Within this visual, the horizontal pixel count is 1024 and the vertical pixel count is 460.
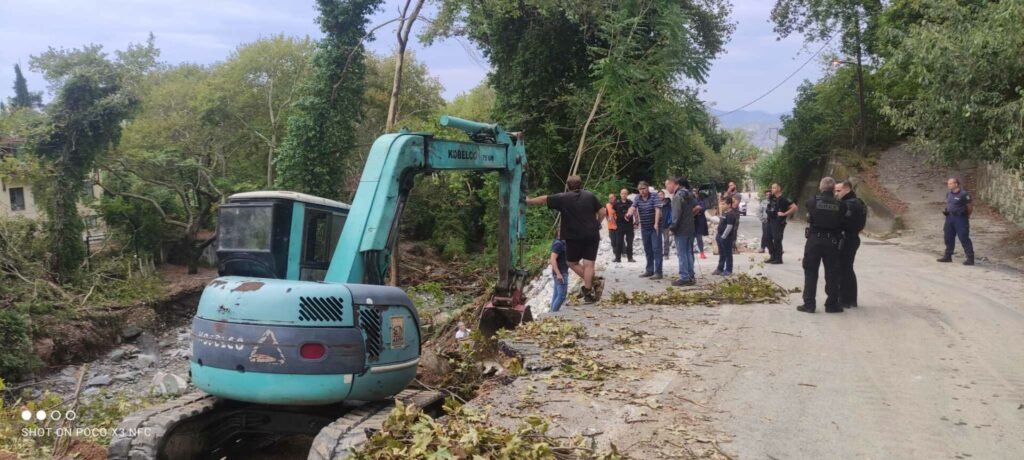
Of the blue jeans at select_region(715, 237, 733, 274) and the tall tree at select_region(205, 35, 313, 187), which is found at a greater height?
the tall tree at select_region(205, 35, 313, 187)

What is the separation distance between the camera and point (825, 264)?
9.09m

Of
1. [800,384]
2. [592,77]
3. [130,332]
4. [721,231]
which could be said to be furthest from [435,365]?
[592,77]

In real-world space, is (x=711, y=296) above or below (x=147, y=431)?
above

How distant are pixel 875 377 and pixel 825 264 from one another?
298cm

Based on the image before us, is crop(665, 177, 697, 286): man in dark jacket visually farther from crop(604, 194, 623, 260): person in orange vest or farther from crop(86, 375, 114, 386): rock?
crop(86, 375, 114, 386): rock

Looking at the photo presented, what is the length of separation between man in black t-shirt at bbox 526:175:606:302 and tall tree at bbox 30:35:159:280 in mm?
21254

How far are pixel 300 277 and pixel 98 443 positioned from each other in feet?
9.15

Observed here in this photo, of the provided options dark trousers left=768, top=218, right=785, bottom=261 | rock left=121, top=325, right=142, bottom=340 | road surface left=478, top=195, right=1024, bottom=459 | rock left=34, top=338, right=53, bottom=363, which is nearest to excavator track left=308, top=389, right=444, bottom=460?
road surface left=478, top=195, right=1024, bottom=459

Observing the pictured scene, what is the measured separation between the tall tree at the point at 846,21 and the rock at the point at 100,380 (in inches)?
1146

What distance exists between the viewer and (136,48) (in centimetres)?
3594

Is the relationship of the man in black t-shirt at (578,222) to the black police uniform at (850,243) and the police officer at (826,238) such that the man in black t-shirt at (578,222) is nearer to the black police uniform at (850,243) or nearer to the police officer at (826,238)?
the police officer at (826,238)

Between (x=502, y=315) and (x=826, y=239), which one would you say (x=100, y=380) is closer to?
(x=502, y=315)

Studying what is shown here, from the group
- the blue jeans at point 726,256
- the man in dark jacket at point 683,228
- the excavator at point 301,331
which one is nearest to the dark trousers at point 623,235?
the blue jeans at point 726,256

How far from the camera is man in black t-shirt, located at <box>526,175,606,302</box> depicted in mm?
9648
